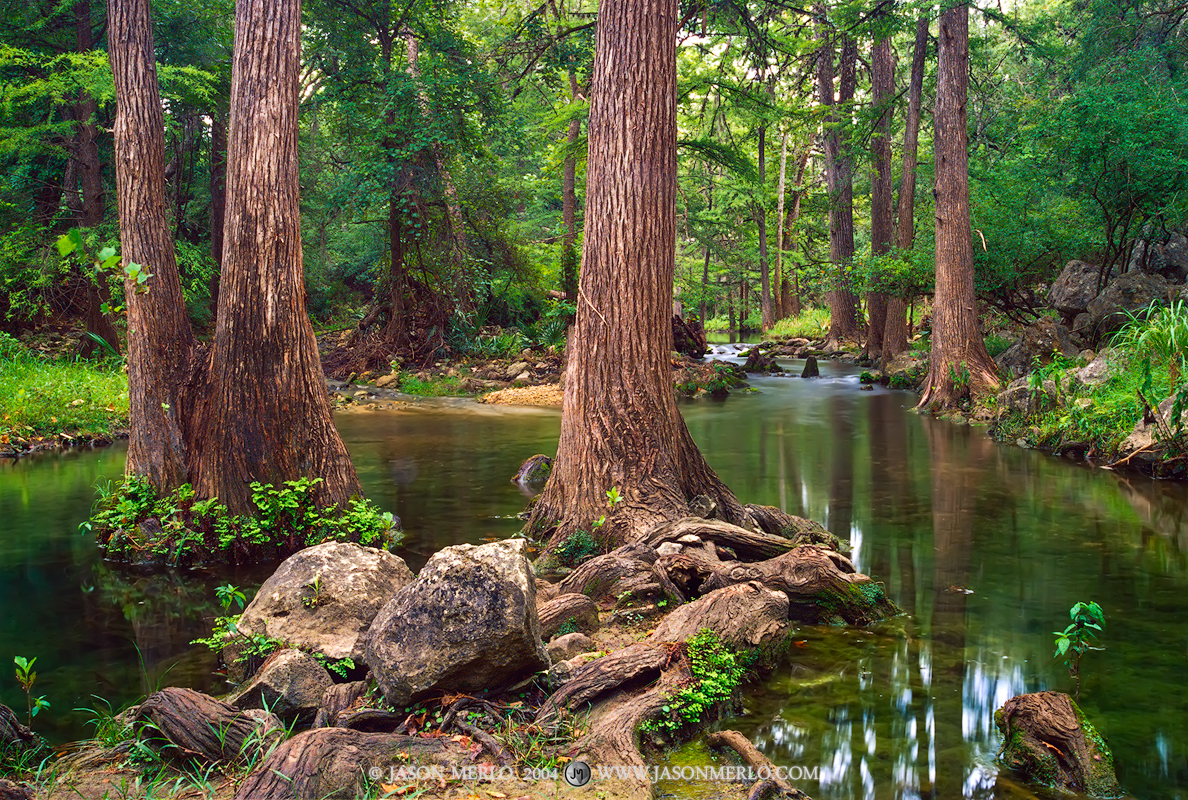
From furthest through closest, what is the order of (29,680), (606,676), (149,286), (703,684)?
(149,286) < (703,684) < (606,676) < (29,680)

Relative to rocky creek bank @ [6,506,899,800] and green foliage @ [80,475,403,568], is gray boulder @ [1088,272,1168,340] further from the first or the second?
green foliage @ [80,475,403,568]

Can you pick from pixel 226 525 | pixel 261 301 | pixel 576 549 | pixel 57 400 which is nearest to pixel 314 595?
pixel 576 549

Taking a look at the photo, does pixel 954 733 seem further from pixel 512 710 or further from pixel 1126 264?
pixel 1126 264

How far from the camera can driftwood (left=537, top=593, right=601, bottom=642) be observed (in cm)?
486

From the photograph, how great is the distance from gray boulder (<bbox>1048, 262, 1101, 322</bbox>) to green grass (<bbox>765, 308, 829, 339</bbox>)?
16288 millimetres

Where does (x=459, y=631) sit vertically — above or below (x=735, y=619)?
above

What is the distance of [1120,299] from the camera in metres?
15.0

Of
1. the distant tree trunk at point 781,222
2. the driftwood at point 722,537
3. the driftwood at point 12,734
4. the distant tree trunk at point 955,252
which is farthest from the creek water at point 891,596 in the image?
the distant tree trunk at point 781,222

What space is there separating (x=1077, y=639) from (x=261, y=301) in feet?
20.9

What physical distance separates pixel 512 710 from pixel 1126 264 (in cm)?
1731

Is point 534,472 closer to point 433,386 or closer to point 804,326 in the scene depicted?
point 433,386

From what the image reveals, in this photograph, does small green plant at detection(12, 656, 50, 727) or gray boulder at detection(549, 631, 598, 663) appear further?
gray boulder at detection(549, 631, 598, 663)

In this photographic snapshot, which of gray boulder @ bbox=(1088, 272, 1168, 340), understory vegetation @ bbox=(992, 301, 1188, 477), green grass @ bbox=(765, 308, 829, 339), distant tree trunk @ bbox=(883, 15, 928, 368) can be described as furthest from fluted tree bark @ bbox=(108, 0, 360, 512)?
green grass @ bbox=(765, 308, 829, 339)

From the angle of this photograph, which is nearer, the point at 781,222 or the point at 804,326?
the point at 781,222
